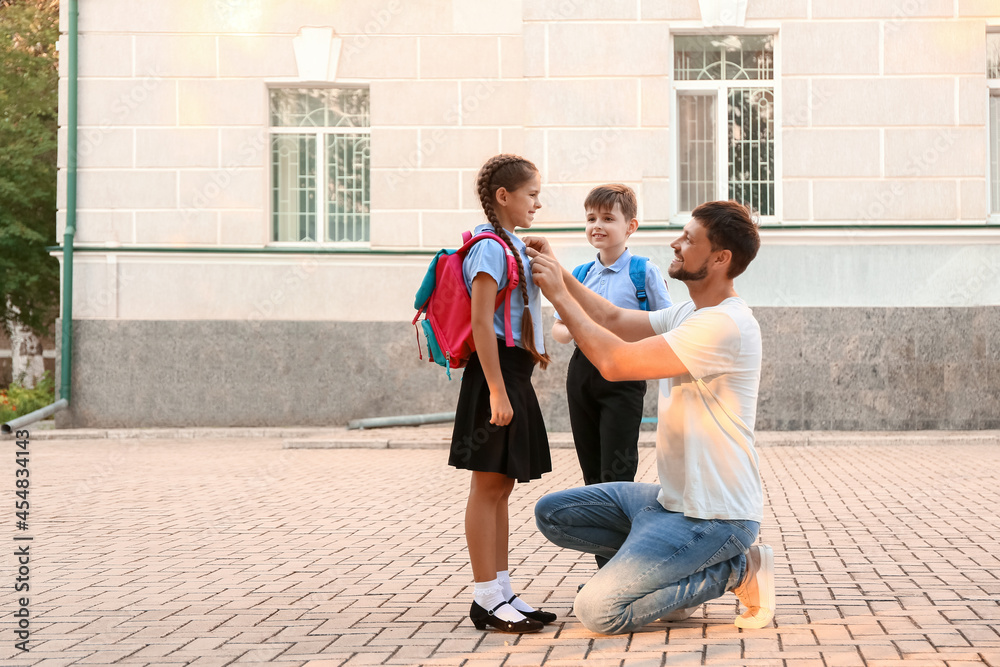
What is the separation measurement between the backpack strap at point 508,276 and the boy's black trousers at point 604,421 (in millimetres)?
869

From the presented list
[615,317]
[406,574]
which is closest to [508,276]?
[615,317]

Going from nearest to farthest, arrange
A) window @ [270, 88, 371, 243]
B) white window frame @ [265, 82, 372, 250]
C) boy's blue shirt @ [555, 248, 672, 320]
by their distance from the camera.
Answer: boy's blue shirt @ [555, 248, 672, 320], white window frame @ [265, 82, 372, 250], window @ [270, 88, 371, 243]

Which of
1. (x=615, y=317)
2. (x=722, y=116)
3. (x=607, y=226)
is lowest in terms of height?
(x=615, y=317)

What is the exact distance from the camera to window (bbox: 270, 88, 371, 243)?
15.1 m

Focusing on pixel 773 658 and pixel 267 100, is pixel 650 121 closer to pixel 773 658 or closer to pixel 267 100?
pixel 267 100

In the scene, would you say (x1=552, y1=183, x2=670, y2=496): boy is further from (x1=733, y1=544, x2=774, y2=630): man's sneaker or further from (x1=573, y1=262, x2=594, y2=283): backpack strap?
(x1=733, y1=544, x2=774, y2=630): man's sneaker

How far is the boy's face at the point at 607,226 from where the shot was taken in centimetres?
533

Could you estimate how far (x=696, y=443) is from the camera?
13.8 feet

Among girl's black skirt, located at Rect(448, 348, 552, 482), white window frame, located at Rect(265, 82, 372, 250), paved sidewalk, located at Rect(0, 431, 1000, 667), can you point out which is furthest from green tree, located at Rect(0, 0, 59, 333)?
girl's black skirt, located at Rect(448, 348, 552, 482)

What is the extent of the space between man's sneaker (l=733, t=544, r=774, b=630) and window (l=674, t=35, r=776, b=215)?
10.2 metres

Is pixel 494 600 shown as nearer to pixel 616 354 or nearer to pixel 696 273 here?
pixel 616 354

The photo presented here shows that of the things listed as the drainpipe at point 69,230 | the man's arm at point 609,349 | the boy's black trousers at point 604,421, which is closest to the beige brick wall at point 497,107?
the drainpipe at point 69,230

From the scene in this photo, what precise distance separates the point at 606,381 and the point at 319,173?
1056 cm

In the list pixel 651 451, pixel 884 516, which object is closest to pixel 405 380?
pixel 651 451
